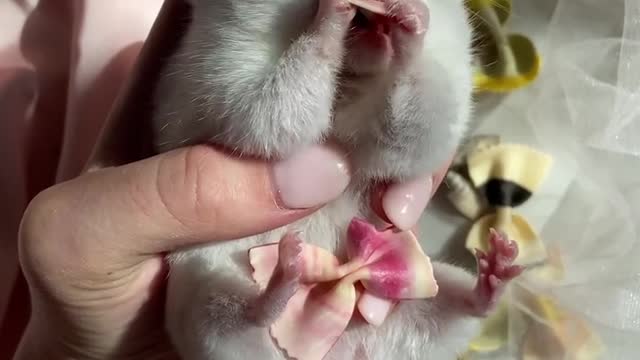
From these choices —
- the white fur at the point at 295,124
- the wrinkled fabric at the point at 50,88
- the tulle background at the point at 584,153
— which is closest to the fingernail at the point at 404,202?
the white fur at the point at 295,124

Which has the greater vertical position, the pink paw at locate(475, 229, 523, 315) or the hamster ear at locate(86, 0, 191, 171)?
the hamster ear at locate(86, 0, 191, 171)

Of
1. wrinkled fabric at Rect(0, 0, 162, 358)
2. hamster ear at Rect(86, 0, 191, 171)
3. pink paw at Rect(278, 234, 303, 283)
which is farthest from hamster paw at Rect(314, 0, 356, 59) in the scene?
wrinkled fabric at Rect(0, 0, 162, 358)

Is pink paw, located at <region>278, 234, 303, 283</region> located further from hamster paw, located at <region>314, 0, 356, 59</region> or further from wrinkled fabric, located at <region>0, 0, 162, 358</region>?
wrinkled fabric, located at <region>0, 0, 162, 358</region>

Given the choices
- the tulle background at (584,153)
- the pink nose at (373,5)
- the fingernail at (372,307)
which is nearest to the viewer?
the pink nose at (373,5)

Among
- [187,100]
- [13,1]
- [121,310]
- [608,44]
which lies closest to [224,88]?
[187,100]

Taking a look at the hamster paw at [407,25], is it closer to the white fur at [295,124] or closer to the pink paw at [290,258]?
the white fur at [295,124]

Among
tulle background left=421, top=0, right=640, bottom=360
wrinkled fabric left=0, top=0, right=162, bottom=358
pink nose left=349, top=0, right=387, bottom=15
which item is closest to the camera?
pink nose left=349, top=0, right=387, bottom=15

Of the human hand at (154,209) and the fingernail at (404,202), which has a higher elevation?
the human hand at (154,209)
